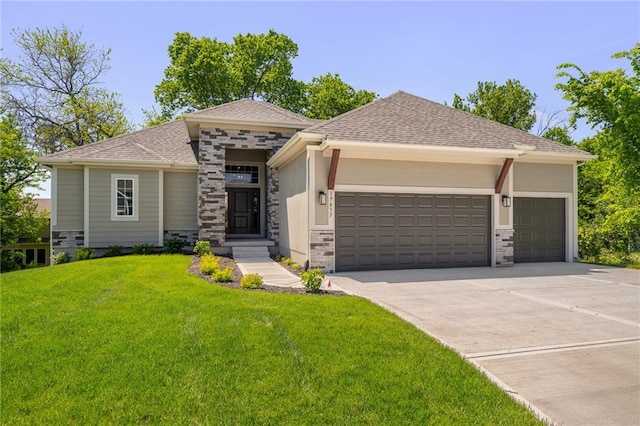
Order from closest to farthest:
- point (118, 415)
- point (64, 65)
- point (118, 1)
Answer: point (118, 415) < point (118, 1) < point (64, 65)

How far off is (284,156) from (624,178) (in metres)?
12.5

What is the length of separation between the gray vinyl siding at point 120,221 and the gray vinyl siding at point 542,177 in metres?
12.2

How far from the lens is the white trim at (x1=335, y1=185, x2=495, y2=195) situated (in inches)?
376

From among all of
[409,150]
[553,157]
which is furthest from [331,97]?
[409,150]

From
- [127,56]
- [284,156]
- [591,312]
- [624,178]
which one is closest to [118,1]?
[284,156]

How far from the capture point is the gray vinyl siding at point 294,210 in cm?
984

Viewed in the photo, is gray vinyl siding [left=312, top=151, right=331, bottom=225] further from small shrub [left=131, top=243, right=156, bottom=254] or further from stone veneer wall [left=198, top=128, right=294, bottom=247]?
small shrub [left=131, top=243, right=156, bottom=254]

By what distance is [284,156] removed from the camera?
11.5 m

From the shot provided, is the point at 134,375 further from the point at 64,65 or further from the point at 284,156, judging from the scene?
the point at 64,65

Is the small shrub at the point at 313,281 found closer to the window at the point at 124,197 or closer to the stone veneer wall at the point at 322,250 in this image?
the stone veneer wall at the point at 322,250

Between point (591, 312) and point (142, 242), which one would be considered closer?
point (591, 312)

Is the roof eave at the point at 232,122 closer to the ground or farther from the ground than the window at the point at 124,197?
farther from the ground

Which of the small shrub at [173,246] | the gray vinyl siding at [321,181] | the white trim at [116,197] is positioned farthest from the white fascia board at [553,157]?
the white trim at [116,197]

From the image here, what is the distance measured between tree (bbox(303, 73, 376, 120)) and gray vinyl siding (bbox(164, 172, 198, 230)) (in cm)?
1483
